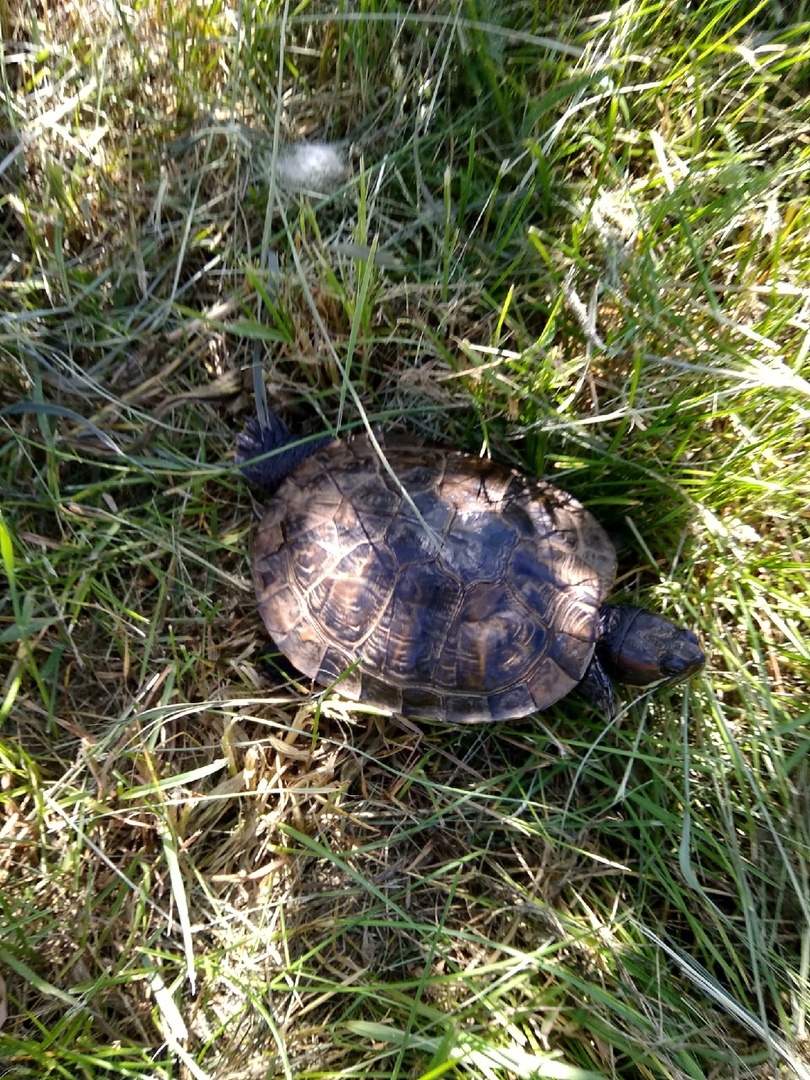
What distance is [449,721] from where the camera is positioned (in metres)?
1.76

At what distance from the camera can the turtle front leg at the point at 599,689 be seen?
1.82 m

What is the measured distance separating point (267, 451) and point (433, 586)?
0.63 metres

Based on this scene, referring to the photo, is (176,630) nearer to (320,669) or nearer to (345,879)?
(320,669)

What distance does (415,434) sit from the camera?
76.4 inches

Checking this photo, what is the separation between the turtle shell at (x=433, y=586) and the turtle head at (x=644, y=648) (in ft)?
0.23

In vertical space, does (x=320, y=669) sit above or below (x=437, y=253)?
below

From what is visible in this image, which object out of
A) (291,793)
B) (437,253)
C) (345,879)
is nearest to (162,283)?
(437,253)

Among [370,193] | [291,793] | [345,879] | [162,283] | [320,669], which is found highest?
[370,193]

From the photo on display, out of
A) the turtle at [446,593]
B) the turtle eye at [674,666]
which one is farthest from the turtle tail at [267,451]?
the turtle eye at [674,666]

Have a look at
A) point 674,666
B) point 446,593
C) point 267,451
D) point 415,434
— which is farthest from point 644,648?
point 267,451

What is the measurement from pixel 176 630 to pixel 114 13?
1.78 meters

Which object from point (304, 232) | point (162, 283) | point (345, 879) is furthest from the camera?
point (162, 283)

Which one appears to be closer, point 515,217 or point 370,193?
point 515,217

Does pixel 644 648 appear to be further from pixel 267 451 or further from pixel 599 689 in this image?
pixel 267 451
